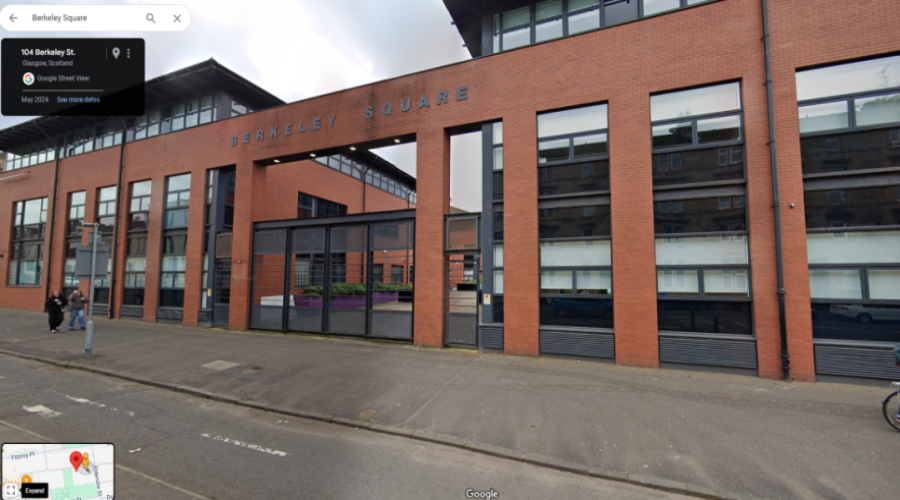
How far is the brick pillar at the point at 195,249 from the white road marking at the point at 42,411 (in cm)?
928

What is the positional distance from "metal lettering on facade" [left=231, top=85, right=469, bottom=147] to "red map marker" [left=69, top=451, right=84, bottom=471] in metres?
10.8

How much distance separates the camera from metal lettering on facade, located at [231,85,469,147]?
11.2 metres

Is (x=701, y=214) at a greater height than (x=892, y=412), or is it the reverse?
(x=701, y=214)

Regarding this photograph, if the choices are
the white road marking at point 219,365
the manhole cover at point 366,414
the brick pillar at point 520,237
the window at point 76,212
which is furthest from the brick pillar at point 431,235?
the window at point 76,212

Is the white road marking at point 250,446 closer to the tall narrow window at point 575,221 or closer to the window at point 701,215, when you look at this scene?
the tall narrow window at point 575,221

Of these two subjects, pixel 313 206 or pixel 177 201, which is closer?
pixel 177 201

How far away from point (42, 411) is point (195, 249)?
34.4ft

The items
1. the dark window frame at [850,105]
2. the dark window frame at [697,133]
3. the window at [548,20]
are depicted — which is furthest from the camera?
the window at [548,20]

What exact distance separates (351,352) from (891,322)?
40.3 feet

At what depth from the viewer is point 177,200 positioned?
16.4 meters

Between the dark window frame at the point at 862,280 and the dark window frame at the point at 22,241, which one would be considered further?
the dark window frame at the point at 22,241

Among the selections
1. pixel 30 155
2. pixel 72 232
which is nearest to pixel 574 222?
pixel 72 232

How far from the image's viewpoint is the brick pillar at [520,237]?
960 centimetres

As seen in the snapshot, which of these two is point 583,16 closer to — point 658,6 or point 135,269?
point 658,6
